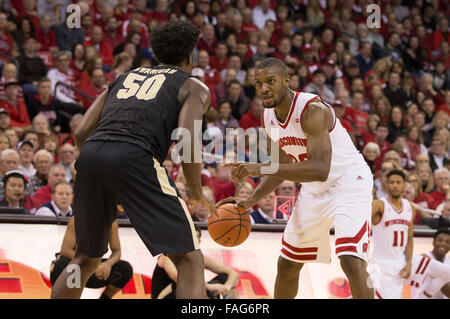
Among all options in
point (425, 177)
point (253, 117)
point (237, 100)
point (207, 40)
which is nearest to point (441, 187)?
point (425, 177)

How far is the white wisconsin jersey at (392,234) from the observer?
674 centimetres

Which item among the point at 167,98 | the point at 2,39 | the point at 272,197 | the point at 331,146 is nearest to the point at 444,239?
the point at 272,197

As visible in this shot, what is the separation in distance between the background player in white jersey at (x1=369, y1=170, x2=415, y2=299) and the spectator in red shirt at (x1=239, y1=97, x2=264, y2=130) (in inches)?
109

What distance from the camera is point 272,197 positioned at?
7004mm

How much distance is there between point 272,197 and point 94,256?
374 centimetres

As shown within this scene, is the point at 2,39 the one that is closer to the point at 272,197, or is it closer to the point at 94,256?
the point at 272,197

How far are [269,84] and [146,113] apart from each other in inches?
43.8

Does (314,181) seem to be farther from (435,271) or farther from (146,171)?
(435,271)

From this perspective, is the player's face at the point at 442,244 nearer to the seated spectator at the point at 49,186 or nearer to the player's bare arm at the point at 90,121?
the seated spectator at the point at 49,186

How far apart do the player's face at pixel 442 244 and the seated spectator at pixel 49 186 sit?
383 centimetres

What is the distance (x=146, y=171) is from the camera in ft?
10.7

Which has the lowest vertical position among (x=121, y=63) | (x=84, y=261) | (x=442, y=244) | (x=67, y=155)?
(x=442, y=244)

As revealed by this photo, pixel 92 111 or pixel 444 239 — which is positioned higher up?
pixel 92 111

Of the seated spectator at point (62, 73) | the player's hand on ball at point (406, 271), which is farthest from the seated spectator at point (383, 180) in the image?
the seated spectator at point (62, 73)
